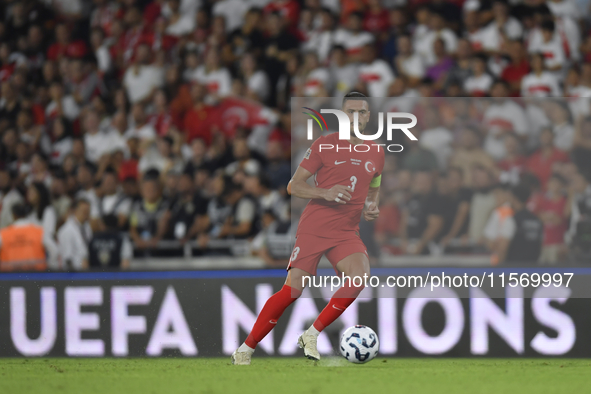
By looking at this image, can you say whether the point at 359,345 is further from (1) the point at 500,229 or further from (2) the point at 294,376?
(1) the point at 500,229

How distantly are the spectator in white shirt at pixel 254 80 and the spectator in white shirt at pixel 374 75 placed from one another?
1.27 metres

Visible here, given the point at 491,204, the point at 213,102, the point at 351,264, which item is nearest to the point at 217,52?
the point at 213,102

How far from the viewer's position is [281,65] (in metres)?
10.3

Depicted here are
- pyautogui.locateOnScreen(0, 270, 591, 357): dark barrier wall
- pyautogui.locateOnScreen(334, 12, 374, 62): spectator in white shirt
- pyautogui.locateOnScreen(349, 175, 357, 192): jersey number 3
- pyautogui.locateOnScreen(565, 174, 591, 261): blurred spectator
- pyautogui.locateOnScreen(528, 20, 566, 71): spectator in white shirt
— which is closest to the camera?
pyautogui.locateOnScreen(349, 175, 357, 192): jersey number 3

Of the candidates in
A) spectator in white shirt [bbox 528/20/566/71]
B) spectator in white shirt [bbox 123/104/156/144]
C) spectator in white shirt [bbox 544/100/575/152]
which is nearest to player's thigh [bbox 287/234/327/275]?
spectator in white shirt [bbox 544/100/575/152]

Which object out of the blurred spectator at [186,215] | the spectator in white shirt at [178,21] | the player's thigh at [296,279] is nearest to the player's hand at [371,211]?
the player's thigh at [296,279]

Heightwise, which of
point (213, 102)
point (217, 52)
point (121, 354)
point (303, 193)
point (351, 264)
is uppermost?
point (217, 52)

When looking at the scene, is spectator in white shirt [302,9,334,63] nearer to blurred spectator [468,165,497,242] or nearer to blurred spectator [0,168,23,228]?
blurred spectator [468,165,497,242]

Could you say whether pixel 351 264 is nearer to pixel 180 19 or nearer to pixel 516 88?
pixel 516 88

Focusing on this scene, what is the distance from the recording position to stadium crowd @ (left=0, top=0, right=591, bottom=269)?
7.98 m

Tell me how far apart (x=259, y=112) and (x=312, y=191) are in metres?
3.94

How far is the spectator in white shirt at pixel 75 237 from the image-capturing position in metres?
8.52

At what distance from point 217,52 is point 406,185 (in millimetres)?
3861

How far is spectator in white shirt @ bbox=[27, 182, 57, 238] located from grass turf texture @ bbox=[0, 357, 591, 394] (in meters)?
2.21
